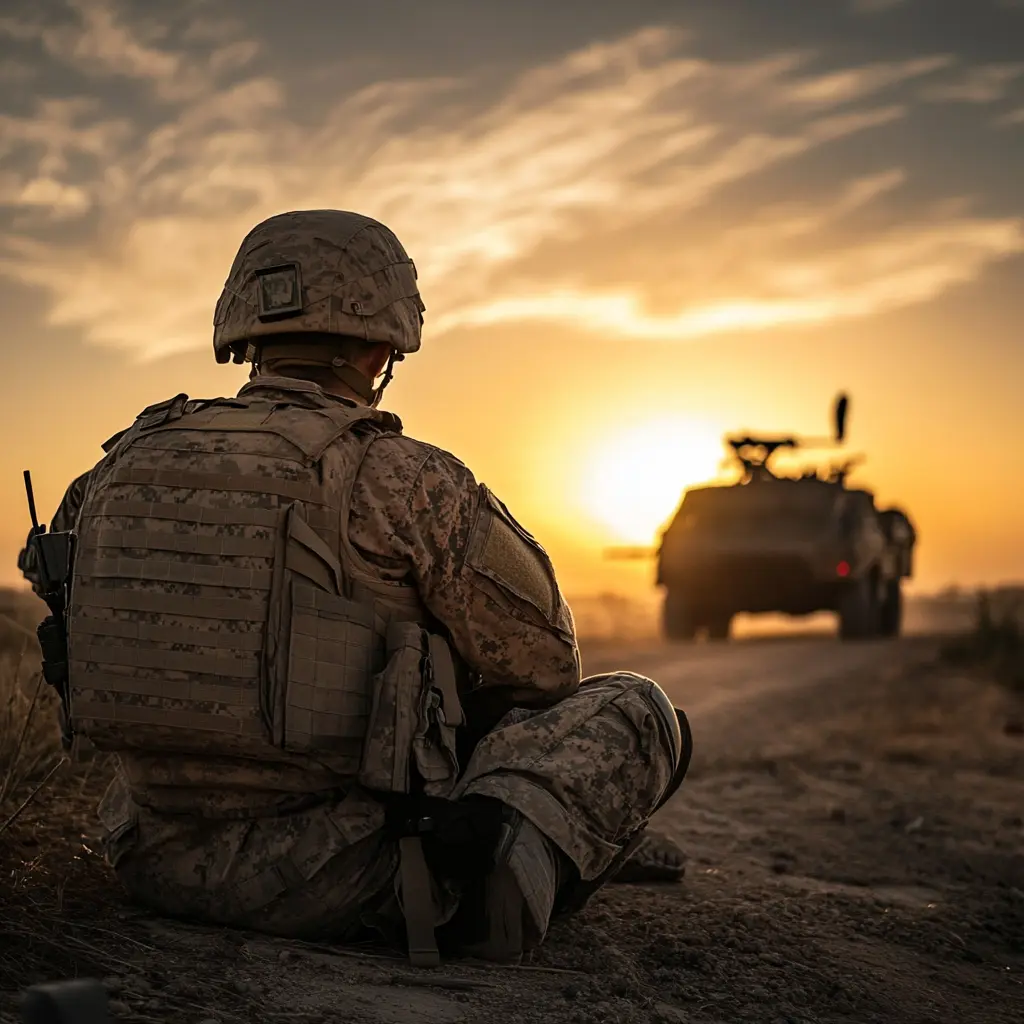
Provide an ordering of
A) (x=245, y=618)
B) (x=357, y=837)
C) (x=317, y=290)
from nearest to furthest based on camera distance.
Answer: (x=245, y=618) → (x=357, y=837) → (x=317, y=290)

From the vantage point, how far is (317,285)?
9.45 feet

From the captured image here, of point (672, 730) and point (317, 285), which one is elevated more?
point (317, 285)

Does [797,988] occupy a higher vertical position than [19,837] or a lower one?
lower

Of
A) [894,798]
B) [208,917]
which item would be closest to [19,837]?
[208,917]

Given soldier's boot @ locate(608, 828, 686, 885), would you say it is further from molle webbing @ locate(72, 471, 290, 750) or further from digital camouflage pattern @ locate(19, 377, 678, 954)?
molle webbing @ locate(72, 471, 290, 750)

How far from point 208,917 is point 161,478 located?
0.91m

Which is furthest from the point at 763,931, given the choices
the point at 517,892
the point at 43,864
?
the point at 43,864

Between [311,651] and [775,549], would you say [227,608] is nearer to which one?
[311,651]

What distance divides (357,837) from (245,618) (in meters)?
0.50

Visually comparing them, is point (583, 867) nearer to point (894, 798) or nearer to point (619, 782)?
point (619, 782)

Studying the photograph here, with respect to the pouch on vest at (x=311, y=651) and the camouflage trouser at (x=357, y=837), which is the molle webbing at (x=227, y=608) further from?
the camouflage trouser at (x=357, y=837)

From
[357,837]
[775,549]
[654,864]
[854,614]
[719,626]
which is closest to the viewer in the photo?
[357,837]

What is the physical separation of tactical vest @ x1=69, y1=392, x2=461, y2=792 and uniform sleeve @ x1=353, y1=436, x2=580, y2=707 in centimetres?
10

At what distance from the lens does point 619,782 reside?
2775 millimetres
